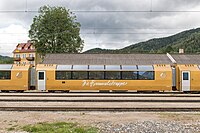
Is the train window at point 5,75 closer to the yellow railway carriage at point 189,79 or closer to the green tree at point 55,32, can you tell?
the yellow railway carriage at point 189,79

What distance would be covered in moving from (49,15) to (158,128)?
5423 cm

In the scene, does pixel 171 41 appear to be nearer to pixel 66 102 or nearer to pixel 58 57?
pixel 58 57

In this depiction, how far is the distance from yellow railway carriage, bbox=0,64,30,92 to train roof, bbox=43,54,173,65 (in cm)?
852

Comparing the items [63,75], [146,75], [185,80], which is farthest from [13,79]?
[185,80]

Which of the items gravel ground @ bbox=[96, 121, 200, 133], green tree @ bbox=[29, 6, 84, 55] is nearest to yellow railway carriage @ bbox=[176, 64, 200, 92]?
gravel ground @ bbox=[96, 121, 200, 133]

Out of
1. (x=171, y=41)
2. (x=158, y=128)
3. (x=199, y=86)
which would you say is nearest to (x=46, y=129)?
(x=158, y=128)

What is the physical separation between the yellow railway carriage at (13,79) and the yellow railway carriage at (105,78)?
1321mm

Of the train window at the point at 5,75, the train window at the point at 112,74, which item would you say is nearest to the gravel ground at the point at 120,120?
the train window at the point at 112,74

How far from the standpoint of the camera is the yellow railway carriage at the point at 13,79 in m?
30.4

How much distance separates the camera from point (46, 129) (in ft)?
34.2

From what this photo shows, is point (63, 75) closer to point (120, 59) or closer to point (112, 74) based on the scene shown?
point (112, 74)

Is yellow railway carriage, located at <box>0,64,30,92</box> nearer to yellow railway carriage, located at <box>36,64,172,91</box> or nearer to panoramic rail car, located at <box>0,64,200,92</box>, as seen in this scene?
panoramic rail car, located at <box>0,64,200,92</box>

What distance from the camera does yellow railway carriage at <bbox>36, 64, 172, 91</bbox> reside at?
99.0ft

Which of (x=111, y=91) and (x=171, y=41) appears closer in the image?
(x=111, y=91)
